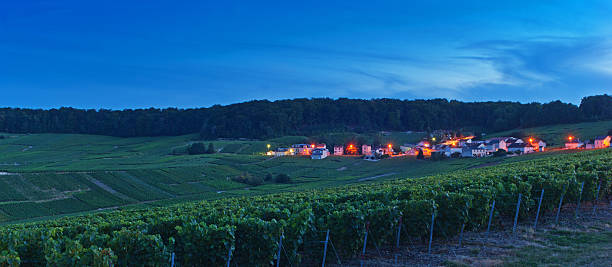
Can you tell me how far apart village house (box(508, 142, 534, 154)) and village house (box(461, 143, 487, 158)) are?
6.55 meters

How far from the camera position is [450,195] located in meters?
19.0

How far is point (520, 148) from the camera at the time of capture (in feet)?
360

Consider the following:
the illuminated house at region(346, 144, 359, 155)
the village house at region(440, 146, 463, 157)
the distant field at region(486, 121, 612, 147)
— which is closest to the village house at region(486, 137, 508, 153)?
the village house at region(440, 146, 463, 157)

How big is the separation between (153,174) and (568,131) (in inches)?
4629

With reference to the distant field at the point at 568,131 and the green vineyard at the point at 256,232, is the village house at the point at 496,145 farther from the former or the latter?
the green vineyard at the point at 256,232

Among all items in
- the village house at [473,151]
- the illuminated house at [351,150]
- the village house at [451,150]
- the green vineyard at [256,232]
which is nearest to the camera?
the green vineyard at [256,232]

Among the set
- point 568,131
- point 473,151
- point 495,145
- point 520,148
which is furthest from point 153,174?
point 568,131

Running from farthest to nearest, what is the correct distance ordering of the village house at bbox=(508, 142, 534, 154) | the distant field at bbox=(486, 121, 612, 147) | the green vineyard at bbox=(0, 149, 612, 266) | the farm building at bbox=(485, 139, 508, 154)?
the distant field at bbox=(486, 121, 612, 147) → the farm building at bbox=(485, 139, 508, 154) → the village house at bbox=(508, 142, 534, 154) → the green vineyard at bbox=(0, 149, 612, 266)

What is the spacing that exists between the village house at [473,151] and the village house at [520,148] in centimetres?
655

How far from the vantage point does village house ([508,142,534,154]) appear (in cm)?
10731

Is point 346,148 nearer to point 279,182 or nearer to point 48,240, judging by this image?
point 279,182

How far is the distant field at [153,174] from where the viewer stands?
67.2m

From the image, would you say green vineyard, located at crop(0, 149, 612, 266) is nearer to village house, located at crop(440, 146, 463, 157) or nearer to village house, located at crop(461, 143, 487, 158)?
village house, located at crop(461, 143, 487, 158)

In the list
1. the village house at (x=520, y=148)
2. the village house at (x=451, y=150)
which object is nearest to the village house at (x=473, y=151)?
the village house at (x=451, y=150)
